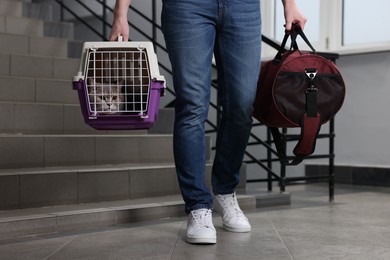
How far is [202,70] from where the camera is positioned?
1999 millimetres

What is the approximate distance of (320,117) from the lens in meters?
2.03

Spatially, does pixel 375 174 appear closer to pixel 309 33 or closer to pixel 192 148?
pixel 309 33

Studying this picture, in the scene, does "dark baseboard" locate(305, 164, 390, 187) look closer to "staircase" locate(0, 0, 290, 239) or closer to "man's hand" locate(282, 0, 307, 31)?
"staircase" locate(0, 0, 290, 239)

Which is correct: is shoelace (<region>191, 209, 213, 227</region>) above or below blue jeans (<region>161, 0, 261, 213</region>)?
below

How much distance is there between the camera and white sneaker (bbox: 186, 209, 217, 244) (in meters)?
1.96

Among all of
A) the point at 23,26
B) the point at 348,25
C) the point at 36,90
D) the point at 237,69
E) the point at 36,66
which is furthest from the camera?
the point at 348,25

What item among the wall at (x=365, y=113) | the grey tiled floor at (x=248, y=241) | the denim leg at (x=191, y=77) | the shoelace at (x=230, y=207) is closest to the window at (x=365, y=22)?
the wall at (x=365, y=113)

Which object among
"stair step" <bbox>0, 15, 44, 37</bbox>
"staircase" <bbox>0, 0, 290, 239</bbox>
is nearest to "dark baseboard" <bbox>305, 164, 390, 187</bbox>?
"staircase" <bbox>0, 0, 290, 239</bbox>

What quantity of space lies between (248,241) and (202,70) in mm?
562

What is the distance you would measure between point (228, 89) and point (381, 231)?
774 millimetres

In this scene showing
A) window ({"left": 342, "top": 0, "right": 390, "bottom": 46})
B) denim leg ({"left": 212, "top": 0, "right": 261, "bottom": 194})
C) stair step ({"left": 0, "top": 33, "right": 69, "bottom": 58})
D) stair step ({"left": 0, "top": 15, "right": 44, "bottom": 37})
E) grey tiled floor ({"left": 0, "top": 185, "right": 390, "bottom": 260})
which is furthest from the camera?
window ({"left": 342, "top": 0, "right": 390, "bottom": 46})

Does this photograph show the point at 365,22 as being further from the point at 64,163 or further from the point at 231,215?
the point at 231,215

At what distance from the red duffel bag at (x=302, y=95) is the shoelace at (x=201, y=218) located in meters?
0.35

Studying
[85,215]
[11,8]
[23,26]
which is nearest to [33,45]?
[23,26]
